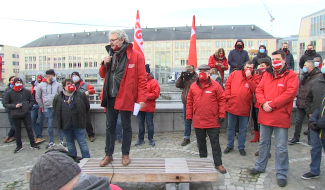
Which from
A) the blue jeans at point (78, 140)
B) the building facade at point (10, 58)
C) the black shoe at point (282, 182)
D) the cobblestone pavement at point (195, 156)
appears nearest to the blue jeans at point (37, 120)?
the cobblestone pavement at point (195, 156)

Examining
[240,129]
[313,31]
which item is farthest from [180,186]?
[313,31]

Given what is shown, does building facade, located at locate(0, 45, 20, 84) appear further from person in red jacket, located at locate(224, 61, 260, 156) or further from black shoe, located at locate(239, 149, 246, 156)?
black shoe, located at locate(239, 149, 246, 156)

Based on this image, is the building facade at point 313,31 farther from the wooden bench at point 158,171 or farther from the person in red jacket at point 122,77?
the person in red jacket at point 122,77

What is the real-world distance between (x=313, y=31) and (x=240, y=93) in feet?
190

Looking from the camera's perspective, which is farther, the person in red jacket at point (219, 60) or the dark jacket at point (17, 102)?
the person in red jacket at point (219, 60)

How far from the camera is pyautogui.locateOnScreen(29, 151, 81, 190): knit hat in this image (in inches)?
54.8

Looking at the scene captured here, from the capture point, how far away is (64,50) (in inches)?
3856

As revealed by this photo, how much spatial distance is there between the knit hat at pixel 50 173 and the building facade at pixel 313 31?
180 feet

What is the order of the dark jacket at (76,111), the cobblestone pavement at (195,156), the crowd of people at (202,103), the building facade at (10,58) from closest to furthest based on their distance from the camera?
the crowd of people at (202,103) → the cobblestone pavement at (195,156) → the dark jacket at (76,111) → the building facade at (10,58)

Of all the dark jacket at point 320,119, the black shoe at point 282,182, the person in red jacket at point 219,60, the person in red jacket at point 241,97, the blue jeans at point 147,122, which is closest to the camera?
the dark jacket at point 320,119

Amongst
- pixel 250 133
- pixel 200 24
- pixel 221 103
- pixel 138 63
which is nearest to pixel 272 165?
pixel 221 103

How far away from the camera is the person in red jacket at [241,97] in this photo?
5602 mm

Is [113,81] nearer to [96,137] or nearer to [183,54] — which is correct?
[96,137]

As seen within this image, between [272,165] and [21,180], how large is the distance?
488cm
